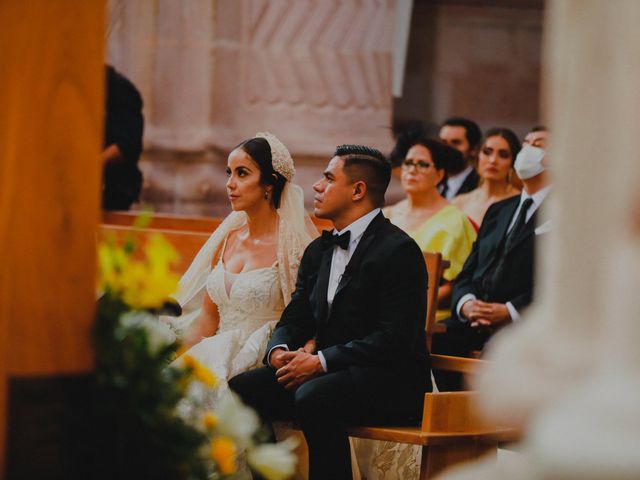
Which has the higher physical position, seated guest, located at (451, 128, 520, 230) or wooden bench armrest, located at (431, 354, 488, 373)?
seated guest, located at (451, 128, 520, 230)

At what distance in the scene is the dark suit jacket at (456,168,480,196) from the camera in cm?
780

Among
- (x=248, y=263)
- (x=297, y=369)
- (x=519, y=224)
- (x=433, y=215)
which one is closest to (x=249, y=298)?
(x=248, y=263)

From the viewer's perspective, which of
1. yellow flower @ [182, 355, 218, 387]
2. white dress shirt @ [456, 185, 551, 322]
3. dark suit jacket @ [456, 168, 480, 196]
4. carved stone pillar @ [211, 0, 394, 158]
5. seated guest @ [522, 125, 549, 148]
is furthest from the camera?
carved stone pillar @ [211, 0, 394, 158]

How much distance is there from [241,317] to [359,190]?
0.85 m

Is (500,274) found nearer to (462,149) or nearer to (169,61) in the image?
(462,149)

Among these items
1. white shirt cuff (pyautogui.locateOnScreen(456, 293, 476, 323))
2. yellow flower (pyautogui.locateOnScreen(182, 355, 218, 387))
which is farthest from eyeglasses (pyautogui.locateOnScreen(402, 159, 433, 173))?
yellow flower (pyautogui.locateOnScreen(182, 355, 218, 387))

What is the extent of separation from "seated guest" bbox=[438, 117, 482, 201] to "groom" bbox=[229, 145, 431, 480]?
2499mm

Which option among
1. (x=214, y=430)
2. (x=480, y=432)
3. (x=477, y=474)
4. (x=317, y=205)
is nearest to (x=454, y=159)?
(x=317, y=205)

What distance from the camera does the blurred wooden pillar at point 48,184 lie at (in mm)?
2283

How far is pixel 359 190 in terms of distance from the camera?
5262mm

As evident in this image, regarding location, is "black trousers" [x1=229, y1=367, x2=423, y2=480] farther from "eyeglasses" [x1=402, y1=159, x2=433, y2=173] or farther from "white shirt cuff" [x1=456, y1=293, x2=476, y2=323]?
"eyeglasses" [x1=402, y1=159, x2=433, y2=173]

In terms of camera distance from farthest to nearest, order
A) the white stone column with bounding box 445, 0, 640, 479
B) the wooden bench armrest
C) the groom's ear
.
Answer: the groom's ear
the wooden bench armrest
the white stone column with bounding box 445, 0, 640, 479

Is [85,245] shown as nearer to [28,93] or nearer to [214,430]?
[28,93]

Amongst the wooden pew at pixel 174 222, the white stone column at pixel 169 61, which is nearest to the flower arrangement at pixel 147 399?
the wooden pew at pixel 174 222
